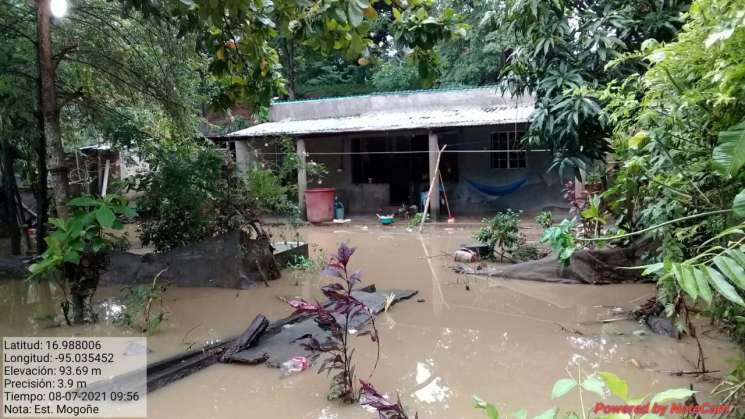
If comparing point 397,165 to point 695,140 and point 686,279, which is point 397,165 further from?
point 686,279

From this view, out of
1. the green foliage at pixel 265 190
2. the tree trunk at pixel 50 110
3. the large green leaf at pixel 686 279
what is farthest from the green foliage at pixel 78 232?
the large green leaf at pixel 686 279

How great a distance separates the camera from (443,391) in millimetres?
3643

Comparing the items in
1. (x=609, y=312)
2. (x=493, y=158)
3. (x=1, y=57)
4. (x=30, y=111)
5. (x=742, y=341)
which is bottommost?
(x=609, y=312)

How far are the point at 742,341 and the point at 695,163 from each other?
1157 mm

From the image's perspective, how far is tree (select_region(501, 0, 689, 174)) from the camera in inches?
199

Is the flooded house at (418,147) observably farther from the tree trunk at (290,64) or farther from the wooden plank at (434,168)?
the tree trunk at (290,64)

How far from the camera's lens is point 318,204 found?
13508 millimetres

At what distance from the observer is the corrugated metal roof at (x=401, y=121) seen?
1196cm

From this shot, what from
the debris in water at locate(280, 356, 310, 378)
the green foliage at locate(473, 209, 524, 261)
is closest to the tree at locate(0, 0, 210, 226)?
the debris in water at locate(280, 356, 310, 378)

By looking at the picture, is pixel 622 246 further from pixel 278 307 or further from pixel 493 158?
pixel 493 158

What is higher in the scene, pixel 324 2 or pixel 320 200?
pixel 324 2

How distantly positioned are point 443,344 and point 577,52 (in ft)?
11.0

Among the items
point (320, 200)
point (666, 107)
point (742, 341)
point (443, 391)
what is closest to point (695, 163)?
point (666, 107)

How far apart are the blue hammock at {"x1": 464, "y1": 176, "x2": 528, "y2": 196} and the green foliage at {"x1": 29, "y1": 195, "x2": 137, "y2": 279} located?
10.2 m
